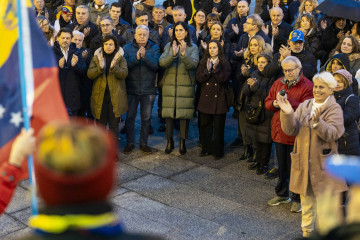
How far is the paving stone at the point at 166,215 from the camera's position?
5.92 meters

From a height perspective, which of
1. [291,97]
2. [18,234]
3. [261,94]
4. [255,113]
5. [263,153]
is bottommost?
[18,234]

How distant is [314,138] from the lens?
536 centimetres

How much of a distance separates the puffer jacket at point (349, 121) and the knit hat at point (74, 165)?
4482 millimetres

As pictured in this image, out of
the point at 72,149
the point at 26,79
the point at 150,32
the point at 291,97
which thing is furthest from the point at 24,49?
the point at 150,32

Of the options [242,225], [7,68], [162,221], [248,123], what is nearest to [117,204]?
[162,221]

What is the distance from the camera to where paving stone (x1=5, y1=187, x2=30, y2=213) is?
636cm

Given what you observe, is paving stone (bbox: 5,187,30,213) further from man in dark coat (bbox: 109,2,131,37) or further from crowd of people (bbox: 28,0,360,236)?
man in dark coat (bbox: 109,2,131,37)

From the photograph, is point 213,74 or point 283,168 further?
point 213,74

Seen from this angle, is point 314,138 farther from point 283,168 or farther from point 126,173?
point 126,173

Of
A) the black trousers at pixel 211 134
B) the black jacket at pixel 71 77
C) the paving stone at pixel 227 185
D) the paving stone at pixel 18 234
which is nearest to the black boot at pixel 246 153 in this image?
the black trousers at pixel 211 134

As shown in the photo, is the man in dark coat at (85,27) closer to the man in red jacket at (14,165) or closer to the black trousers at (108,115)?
the black trousers at (108,115)

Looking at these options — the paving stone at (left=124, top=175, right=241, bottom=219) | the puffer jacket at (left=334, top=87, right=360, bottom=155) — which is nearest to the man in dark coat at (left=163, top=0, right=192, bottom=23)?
the paving stone at (left=124, top=175, right=241, bottom=219)

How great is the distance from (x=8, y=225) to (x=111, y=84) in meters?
2.84

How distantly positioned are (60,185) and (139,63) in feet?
22.0
